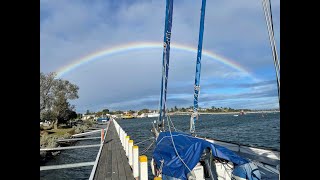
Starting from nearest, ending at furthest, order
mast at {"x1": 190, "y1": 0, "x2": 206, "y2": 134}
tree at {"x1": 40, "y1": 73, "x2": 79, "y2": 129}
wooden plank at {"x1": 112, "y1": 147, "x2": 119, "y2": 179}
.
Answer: wooden plank at {"x1": 112, "y1": 147, "x2": 119, "y2": 179}, mast at {"x1": 190, "y1": 0, "x2": 206, "y2": 134}, tree at {"x1": 40, "y1": 73, "x2": 79, "y2": 129}

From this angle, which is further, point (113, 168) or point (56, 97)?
point (56, 97)

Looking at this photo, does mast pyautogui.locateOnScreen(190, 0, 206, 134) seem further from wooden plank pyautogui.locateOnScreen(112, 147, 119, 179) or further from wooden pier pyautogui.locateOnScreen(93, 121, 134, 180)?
wooden plank pyautogui.locateOnScreen(112, 147, 119, 179)

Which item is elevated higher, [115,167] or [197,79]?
[197,79]

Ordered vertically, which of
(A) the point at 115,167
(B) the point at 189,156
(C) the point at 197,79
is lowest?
(A) the point at 115,167

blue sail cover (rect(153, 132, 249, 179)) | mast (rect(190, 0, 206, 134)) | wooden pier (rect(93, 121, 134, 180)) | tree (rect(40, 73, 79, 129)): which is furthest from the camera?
tree (rect(40, 73, 79, 129))

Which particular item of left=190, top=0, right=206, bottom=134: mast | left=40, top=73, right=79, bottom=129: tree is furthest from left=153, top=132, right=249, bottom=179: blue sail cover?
left=40, top=73, right=79, bottom=129: tree

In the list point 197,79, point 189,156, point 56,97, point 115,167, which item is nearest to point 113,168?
point 115,167

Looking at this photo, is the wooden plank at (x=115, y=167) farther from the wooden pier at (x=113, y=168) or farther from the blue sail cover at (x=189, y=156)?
the blue sail cover at (x=189, y=156)

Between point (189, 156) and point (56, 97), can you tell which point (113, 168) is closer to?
point (189, 156)

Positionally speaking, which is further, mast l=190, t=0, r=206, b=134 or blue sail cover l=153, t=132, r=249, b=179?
mast l=190, t=0, r=206, b=134
